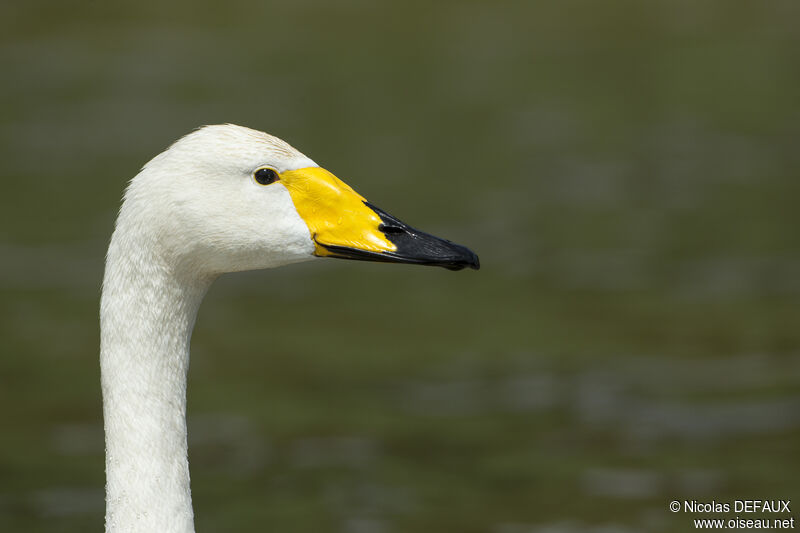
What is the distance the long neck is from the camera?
4852 mm

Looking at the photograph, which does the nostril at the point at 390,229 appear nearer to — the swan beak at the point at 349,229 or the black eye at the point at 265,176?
the swan beak at the point at 349,229

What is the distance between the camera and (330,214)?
5.15 metres

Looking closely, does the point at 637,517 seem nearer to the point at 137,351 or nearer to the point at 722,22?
the point at 137,351

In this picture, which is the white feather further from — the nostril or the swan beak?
the nostril

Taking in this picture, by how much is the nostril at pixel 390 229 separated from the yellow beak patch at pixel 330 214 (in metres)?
0.02

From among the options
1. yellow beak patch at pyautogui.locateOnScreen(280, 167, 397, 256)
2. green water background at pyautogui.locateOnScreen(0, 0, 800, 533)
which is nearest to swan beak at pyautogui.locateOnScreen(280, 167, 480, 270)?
yellow beak patch at pyautogui.locateOnScreen(280, 167, 397, 256)

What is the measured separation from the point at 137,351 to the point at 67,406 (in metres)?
5.70

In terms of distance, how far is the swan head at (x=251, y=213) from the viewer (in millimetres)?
4840

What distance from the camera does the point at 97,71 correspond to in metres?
23.2

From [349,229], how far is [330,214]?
0.31 ft

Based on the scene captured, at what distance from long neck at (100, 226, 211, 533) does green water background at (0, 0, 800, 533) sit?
340 cm

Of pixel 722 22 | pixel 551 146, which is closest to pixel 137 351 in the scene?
pixel 551 146

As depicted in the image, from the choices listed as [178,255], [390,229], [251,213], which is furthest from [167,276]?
[390,229]

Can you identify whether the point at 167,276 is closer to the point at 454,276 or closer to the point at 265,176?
the point at 265,176
